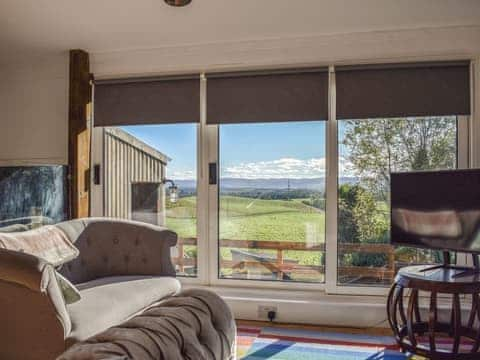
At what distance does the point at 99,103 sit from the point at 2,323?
231 centimetres

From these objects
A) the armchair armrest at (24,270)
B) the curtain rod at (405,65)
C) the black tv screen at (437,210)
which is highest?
the curtain rod at (405,65)

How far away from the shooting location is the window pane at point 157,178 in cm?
375

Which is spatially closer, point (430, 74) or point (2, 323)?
point (2, 323)

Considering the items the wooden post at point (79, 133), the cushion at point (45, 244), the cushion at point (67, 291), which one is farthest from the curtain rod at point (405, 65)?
the cushion at point (67, 291)

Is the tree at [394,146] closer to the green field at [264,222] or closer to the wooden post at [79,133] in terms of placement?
the green field at [264,222]

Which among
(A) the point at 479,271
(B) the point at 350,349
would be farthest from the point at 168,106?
(A) the point at 479,271

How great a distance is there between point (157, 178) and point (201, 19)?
4.79 feet

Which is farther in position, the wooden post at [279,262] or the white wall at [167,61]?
the wooden post at [279,262]

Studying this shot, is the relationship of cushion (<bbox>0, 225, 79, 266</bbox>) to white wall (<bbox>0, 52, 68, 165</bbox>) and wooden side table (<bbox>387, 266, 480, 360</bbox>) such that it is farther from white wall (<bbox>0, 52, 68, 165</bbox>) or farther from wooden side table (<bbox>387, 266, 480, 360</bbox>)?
wooden side table (<bbox>387, 266, 480, 360</bbox>)

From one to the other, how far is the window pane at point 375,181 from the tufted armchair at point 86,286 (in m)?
1.45

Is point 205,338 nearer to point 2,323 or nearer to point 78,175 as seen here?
point 2,323

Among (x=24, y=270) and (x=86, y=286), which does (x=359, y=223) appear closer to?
(x=86, y=286)

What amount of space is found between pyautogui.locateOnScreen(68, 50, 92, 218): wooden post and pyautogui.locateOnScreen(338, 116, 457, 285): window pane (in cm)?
225

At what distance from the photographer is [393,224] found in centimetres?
297
